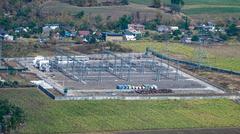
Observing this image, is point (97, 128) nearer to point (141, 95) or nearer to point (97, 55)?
point (141, 95)

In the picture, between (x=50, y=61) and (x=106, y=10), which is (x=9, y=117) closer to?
(x=50, y=61)

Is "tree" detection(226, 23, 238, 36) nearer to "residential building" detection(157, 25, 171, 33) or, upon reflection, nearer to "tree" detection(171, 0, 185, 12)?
"residential building" detection(157, 25, 171, 33)

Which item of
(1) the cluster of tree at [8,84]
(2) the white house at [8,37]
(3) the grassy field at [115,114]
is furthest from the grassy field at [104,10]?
(3) the grassy field at [115,114]

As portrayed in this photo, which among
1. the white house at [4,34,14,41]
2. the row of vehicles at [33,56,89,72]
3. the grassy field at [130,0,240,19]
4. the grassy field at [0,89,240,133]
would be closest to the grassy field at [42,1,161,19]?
the grassy field at [130,0,240,19]

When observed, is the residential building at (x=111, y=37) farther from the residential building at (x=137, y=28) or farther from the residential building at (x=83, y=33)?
the residential building at (x=137, y=28)

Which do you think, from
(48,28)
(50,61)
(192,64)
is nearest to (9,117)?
(50,61)
